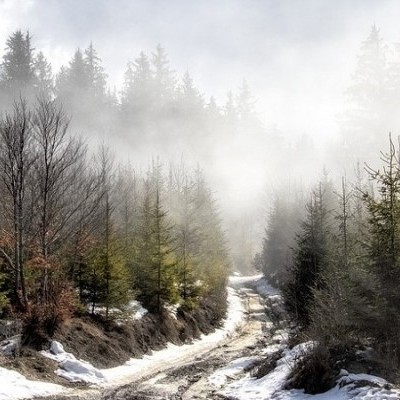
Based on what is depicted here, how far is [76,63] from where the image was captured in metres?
80.9

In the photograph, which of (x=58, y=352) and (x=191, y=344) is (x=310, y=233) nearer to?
(x=191, y=344)

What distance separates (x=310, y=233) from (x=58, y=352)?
14266 millimetres

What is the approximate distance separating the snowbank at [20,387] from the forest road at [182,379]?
467 mm

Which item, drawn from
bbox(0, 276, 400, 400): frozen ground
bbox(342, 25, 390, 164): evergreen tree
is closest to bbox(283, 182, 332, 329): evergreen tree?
bbox(0, 276, 400, 400): frozen ground

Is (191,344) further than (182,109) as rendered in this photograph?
No

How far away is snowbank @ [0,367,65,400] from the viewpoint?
480 inches

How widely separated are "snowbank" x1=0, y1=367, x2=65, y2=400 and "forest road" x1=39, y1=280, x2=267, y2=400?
1.53ft

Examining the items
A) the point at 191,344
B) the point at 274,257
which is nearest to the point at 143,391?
the point at 191,344

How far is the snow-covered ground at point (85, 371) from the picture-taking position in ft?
42.5

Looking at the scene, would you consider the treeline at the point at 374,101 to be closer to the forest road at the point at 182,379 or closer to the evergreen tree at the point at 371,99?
the evergreen tree at the point at 371,99

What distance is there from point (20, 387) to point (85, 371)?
3.72m

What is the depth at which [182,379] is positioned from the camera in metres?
16.9

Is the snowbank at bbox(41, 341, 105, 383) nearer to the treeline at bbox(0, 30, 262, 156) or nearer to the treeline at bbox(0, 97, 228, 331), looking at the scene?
the treeline at bbox(0, 97, 228, 331)

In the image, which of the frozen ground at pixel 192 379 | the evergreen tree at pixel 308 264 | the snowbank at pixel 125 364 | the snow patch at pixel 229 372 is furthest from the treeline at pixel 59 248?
the evergreen tree at pixel 308 264
